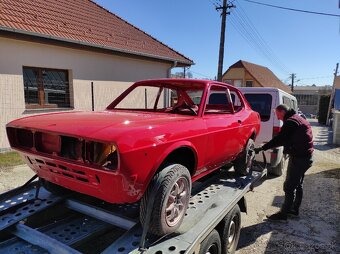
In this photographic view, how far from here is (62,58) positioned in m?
9.52

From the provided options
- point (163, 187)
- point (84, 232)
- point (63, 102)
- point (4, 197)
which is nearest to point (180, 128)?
point (163, 187)

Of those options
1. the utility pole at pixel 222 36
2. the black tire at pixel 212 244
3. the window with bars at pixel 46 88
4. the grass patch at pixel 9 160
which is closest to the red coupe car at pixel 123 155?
the black tire at pixel 212 244

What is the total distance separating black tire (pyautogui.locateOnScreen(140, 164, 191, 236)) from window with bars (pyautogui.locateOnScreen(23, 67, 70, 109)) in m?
7.61

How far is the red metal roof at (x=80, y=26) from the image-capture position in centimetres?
882

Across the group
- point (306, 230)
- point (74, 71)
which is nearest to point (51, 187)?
point (306, 230)

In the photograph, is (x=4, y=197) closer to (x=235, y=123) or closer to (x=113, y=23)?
(x=235, y=123)

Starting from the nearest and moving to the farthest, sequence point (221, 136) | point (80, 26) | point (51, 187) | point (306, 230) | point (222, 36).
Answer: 1. point (51, 187)
2. point (221, 136)
3. point (306, 230)
4. point (80, 26)
5. point (222, 36)

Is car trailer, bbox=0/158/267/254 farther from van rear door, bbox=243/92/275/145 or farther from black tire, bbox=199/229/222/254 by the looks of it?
van rear door, bbox=243/92/275/145

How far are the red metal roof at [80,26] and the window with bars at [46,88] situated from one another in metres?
1.16

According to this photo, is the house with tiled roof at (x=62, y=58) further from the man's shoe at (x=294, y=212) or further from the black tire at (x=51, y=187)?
the man's shoe at (x=294, y=212)

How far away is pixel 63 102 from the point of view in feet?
32.6

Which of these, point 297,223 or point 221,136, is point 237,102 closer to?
point 297,223

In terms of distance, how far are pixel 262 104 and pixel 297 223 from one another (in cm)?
273

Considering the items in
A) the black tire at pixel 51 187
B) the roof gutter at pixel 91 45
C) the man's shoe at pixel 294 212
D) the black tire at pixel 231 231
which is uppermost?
the roof gutter at pixel 91 45
